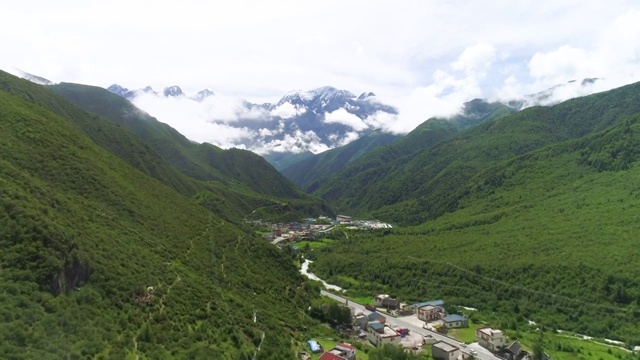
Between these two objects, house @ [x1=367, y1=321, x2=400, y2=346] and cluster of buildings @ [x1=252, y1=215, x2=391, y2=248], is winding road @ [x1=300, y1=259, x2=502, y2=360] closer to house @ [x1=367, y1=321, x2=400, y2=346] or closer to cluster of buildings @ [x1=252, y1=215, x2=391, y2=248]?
house @ [x1=367, y1=321, x2=400, y2=346]

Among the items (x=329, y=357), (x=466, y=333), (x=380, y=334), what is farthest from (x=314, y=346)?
(x=466, y=333)

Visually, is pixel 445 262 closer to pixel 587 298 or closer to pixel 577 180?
pixel 587 298

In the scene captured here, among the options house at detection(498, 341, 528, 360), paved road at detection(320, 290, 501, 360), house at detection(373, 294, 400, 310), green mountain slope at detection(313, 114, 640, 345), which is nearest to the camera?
house at detection(498, 341, 528, 360)

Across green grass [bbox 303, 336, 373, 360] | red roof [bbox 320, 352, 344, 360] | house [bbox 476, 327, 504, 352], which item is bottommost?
house [bbox 476, 327, 504, 352]

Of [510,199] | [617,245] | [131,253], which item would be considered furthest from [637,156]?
[131,253]

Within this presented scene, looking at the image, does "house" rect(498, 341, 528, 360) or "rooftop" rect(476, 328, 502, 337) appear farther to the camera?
"rooftop" rect(476, 328, 502, 337)

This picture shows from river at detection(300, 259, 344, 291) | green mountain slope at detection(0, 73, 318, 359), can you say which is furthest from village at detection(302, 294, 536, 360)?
river at detection(300, 259, 344, 291)

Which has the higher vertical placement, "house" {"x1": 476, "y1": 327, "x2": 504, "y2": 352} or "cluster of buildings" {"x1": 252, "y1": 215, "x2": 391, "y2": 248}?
"house" {"x1": 476, "y1": 327, "x2": 504, "y2": 352}

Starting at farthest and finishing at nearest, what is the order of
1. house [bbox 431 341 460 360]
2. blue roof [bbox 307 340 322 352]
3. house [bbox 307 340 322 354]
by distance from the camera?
house [bbox 431 341 460 360] → blue roof [bbox 307 340 322 352] → house [bbox 307 340 322 354]
